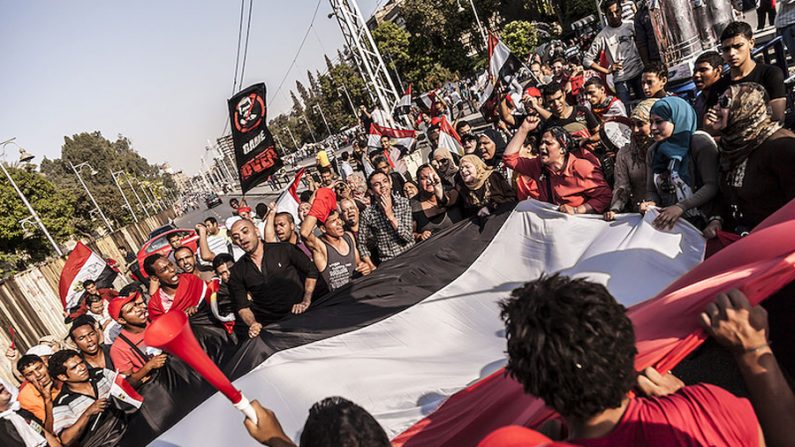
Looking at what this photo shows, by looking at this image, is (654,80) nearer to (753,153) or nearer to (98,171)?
(753,153)

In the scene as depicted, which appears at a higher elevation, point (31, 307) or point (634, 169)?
point (31, 307)

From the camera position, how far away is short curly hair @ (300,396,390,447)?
1349mm

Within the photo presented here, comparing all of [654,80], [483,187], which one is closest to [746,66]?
[654,80]

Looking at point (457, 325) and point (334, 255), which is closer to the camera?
point (457, 325)

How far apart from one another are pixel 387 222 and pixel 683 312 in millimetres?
3813

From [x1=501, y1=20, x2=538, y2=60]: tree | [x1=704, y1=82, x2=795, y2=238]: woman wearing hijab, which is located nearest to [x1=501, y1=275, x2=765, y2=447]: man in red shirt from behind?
[x1=704, y1=82, x2=795, y2=238]: woman wearing hijab

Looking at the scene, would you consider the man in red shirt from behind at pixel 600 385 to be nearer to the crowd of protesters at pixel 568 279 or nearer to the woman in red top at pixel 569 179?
the crowd of protesters at pixel 568 279

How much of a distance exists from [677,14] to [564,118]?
3276 mm

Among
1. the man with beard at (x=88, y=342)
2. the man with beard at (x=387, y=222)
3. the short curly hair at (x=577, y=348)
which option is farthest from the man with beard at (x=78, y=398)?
the short curly hair at (x=577, y=348)

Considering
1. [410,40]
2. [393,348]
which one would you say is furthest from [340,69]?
[393,348]

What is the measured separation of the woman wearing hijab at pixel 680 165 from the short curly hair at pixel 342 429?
8.52ft

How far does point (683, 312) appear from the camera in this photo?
1.68m

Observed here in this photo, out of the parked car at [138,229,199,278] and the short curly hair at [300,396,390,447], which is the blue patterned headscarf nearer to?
the short curly hair at [300,396,390,447]

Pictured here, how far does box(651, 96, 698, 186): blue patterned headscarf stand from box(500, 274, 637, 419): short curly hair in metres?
2.51
